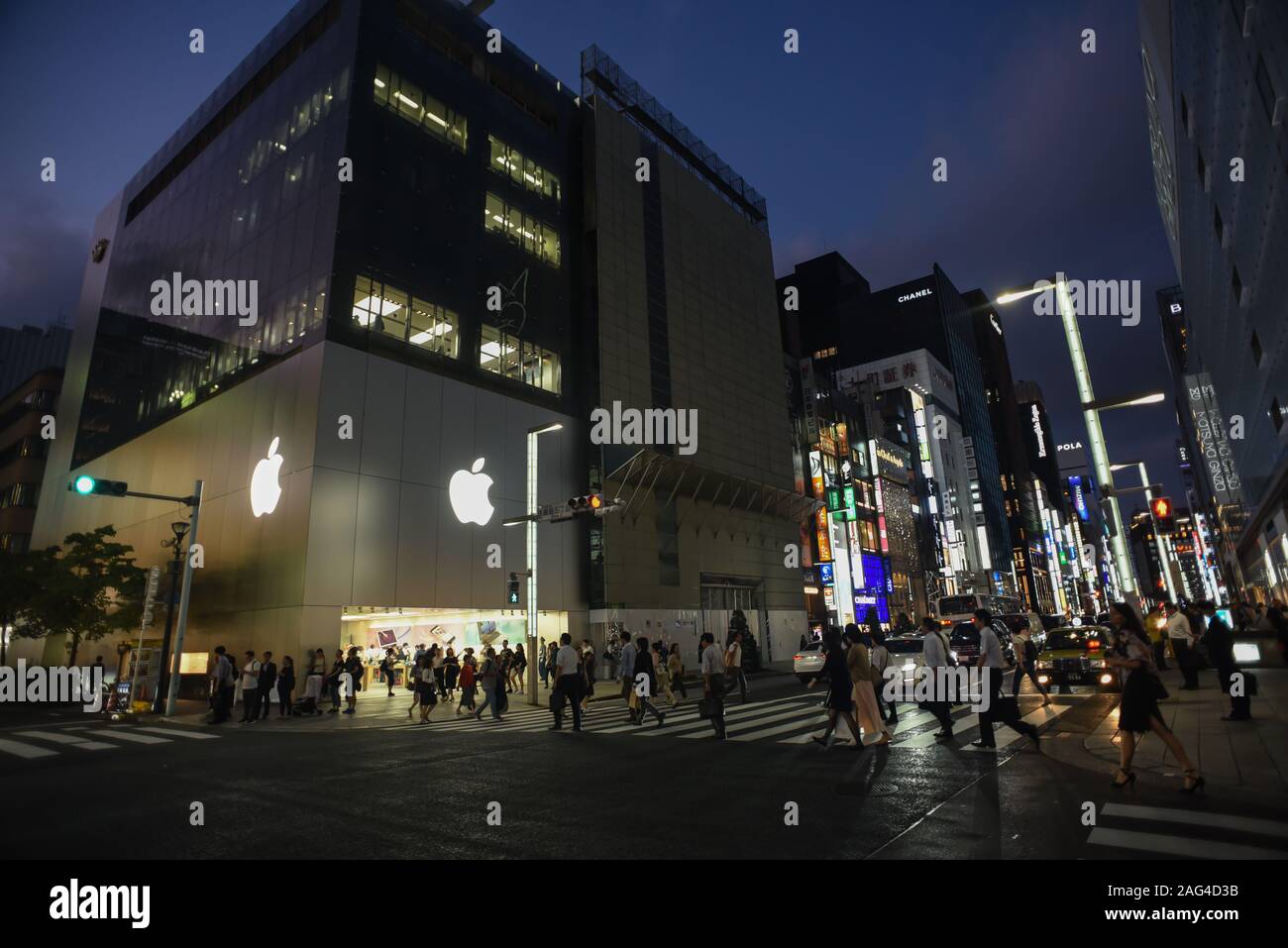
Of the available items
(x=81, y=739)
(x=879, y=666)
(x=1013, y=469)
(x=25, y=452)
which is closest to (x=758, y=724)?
(x=879, y=666)

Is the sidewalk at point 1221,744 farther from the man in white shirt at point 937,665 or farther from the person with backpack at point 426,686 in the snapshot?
the person with backpack at point 426,686

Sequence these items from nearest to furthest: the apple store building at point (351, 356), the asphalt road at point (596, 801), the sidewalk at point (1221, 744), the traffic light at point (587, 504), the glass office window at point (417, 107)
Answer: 1. the asphalt road at point (596, 801)
2. the sidewalk at point (1221, 744)
3. the traffic light at point (587, 504)
4. the apple store building at point (351, 356)
5. the glass office window at point (417, 107)

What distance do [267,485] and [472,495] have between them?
807 centimetres

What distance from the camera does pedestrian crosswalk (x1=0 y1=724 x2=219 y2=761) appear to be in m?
12.6

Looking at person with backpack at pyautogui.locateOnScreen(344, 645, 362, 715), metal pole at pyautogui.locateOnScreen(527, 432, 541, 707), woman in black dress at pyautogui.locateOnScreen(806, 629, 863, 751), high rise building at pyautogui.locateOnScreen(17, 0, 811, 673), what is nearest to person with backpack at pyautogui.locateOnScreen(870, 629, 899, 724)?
woman in black dress at pyautogui.locateOnScreen(806, 629, 863, 751)

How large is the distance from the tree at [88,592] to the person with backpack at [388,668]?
11.1 meters

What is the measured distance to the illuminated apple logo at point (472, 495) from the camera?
28.7m

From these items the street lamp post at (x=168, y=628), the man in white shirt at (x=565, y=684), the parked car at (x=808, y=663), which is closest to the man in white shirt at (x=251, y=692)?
the street lamp post at (x=168, y=628)

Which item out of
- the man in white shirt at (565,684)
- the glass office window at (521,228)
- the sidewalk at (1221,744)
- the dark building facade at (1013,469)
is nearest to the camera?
the sidewalk at (1221,744)

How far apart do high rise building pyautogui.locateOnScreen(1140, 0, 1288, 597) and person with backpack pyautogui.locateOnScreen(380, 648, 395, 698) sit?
109ft

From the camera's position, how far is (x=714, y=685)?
12.0 metres

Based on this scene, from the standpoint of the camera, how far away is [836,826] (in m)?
5.91

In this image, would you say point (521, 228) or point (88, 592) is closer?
point (88, 592)

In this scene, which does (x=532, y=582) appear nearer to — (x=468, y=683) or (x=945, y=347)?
(x=468, y=683)
